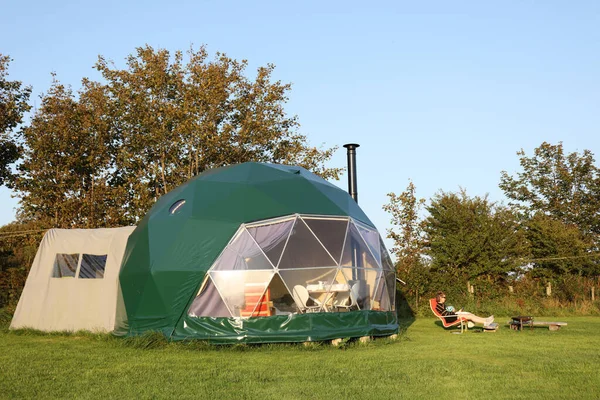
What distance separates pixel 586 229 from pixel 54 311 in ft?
115

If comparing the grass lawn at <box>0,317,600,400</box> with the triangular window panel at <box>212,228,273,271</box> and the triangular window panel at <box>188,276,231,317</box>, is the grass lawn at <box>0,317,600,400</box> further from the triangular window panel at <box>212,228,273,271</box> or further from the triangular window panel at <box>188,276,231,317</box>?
the triangular window panel at <box>212,228,273,271</box>

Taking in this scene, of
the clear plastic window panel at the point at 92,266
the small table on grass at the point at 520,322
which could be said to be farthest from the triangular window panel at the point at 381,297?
the clear plastic window panel at the point at 92,266

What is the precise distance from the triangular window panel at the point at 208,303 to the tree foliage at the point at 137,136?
47.4 feet

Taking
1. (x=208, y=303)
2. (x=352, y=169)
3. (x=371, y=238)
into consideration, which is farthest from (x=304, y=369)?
(x=352, y=169)

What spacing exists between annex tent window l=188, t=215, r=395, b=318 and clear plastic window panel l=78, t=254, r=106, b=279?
403cm

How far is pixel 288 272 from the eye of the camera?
12.4 metres

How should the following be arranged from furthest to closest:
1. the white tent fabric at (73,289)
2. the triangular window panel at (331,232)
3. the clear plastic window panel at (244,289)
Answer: the white tent fabric at (73,289) → the triangular window panel at (331,232) → the clear plastic window panel at (244,289)

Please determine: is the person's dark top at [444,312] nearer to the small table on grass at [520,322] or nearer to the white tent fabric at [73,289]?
the small table on grass at [520,322]

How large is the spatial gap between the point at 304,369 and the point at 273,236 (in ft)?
12.6

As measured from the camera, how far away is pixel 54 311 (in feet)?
51.2

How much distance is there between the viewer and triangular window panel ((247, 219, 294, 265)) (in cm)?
1248

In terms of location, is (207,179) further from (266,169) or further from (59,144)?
(59,144)

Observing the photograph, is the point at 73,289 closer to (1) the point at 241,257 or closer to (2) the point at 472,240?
(1) the point at 241,257

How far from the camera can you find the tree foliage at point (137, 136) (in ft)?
86.8
